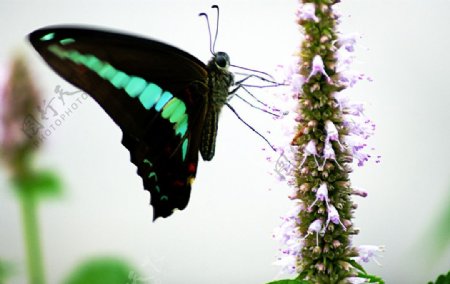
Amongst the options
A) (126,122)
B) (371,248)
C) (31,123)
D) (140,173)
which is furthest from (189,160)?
(371,248)

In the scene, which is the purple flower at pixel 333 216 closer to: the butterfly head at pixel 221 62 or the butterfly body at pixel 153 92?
the butterfly body at pixel 153 92

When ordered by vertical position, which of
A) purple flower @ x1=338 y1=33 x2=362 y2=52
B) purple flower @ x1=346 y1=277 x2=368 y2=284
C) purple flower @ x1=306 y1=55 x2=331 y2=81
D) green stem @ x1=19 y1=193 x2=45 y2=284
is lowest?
purple flower @ x1=346 y1=277 x2=368 y2=284

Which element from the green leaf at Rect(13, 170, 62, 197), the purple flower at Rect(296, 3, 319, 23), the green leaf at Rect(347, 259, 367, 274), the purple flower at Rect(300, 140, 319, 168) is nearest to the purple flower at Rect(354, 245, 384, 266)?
the green leaf at Rect(347, 259, 367, 274)

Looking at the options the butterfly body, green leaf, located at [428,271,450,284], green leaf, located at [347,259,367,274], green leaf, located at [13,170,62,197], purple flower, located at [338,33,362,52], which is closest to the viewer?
green leaf, located at [428,271,450,284]

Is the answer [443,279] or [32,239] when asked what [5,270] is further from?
[443,279]

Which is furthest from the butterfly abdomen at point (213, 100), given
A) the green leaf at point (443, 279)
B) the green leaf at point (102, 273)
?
the green leaf at point (443, 279)

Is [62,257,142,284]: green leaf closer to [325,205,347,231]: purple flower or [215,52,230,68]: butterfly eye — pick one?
[325,205,347,231]: purple flower

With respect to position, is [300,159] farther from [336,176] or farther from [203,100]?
[203,100]

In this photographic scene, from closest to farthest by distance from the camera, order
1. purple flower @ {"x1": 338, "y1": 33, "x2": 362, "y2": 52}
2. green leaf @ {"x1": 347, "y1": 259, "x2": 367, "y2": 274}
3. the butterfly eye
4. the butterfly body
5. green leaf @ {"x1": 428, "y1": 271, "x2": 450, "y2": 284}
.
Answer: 1. green leaf @ {"x1": 428, "y1": 271, "x2": 450, "y2": 284}
2. green leaf @ {"x1": 347, "y1": 259, "x2": 367, "y2": 274}
3. purple flower @ {"x1": 338, "y1": 33, "x2": 362, "y2": 52}
4. the butterfly body
5. the butterfly eye
